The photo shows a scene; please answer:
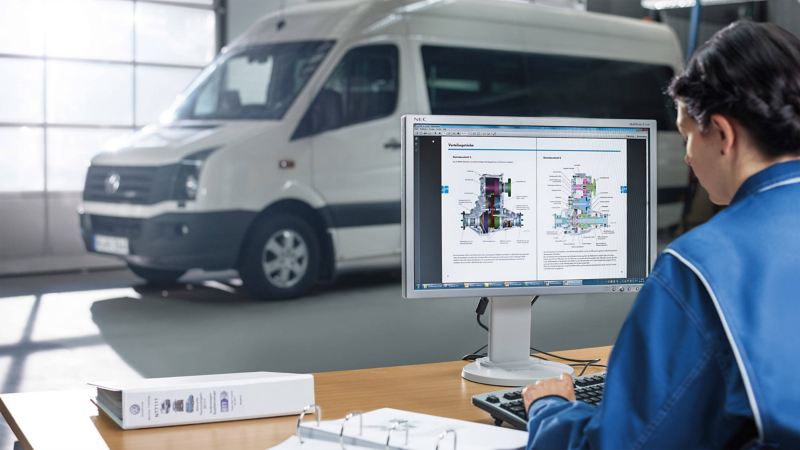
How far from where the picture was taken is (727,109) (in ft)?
3.57

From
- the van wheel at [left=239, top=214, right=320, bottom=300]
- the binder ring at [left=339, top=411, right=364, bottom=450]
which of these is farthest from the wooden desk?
the van wheel at [left=239, top=214, right=320, bottom=300]

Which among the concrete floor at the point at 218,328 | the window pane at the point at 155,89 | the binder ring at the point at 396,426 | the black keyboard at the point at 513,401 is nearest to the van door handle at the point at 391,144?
the concrete floor at the point at 218,328

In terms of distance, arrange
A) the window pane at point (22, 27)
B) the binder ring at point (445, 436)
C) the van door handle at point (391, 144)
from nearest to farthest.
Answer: the binder ring at point (445, 436), the window pane at point (22, 27), the van door handle at point (391, 144)

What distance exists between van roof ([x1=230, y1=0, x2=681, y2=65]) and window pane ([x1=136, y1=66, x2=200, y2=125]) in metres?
0.33

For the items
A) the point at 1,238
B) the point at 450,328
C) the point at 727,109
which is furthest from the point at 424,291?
the point at 450,328

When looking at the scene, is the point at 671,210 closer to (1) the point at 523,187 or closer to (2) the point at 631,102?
(2) the point at 631,102

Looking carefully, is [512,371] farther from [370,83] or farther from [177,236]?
[370,83]

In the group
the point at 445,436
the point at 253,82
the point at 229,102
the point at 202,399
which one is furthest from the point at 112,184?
the point at 445,436

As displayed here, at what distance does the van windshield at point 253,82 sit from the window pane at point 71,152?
35 centimetres

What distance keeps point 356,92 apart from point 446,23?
2.21ft

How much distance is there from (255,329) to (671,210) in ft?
8.74

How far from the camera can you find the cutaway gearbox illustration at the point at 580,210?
6.02ft

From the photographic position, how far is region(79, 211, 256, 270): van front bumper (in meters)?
4.34

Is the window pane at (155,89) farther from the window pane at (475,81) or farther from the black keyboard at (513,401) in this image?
the black keyboard at (513,401)
